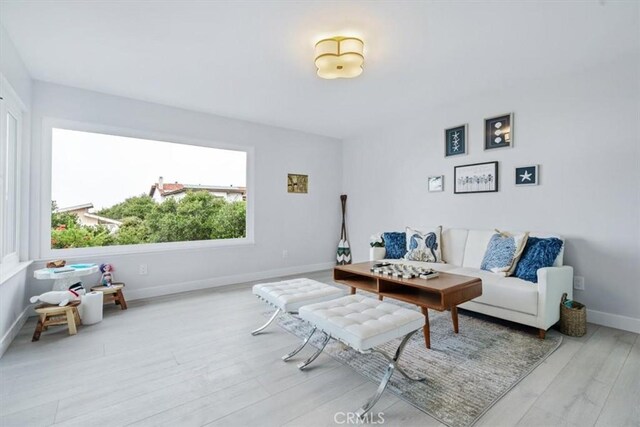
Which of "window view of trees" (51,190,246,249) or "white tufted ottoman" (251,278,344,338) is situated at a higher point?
"window view of trees" (51,190,246,249)

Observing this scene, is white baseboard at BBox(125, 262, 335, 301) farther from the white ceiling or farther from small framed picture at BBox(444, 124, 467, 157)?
small framed picture at BBox(444, 124, 467, 157)

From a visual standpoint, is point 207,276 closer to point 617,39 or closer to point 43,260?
point 43,260

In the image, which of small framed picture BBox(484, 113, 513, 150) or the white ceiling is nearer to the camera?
the white ceiling

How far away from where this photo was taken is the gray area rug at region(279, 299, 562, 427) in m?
1.67

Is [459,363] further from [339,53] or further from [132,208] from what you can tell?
[132,208]

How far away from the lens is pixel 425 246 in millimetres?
3693

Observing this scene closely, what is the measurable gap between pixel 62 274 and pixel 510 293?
4085 mm

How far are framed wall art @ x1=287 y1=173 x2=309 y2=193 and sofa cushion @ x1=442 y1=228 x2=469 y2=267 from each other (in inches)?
95.5

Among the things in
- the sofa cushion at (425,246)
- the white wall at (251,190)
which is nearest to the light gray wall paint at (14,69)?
the white wall at (251,190)

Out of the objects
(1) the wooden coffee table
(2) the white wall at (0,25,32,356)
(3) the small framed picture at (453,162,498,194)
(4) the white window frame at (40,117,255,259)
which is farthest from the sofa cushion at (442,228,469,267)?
(2) the white wall at (0,25,32,356)

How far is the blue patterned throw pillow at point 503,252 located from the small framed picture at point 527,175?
622mm

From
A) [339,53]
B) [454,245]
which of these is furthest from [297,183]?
[339,53]

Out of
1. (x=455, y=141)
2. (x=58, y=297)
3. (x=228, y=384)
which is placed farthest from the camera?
(x=455, y=141)

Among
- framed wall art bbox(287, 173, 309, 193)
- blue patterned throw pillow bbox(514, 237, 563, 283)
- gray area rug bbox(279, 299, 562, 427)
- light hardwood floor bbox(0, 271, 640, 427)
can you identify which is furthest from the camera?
framed wall art bbox(287, 173, 309, 193)
